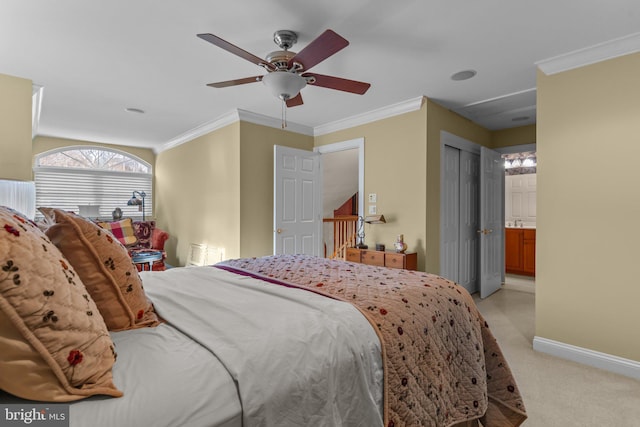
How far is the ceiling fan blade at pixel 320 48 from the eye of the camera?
68.3 inches

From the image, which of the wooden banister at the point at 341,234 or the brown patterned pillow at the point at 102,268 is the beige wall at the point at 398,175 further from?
the brown patterned pillow at the point at 102,268

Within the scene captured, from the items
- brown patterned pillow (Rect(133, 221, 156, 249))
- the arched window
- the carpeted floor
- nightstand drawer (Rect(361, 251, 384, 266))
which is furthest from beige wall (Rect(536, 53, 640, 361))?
the arched window

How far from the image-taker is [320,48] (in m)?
1.87

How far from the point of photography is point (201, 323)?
44.5 inches

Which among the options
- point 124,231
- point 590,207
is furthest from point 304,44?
point 124,231

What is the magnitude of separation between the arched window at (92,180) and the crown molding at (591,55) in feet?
21.9

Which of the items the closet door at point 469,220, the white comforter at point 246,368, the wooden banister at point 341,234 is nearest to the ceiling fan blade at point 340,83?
the white comforter at point 246,368

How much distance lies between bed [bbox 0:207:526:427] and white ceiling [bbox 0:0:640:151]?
5.54ft

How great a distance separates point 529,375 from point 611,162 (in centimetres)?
177

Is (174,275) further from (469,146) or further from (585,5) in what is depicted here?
(469,146)

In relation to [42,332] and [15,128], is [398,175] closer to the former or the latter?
[42,332]

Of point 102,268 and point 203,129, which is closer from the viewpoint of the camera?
point 102,268

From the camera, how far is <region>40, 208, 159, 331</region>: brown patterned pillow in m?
1.04

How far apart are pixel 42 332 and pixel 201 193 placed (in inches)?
178
